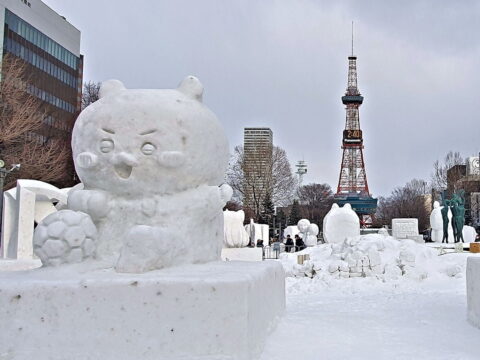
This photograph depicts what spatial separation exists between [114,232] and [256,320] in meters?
1.58

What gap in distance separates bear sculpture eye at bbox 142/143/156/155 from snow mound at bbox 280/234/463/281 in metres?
A: 8.92

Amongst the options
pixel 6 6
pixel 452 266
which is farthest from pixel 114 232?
pixel 6 6

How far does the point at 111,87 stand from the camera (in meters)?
5.06

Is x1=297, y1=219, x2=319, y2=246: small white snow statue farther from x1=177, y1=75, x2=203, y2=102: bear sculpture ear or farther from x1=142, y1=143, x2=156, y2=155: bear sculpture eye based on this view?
x1=142, y1=143, x2=156, y2=155: bear sculpture eye

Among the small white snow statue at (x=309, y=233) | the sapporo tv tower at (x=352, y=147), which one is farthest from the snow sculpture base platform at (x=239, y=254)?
the sapporo tv tower at (x=352, y=147)

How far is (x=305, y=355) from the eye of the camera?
4406mm

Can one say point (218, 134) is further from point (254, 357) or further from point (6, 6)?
point (6, 6)

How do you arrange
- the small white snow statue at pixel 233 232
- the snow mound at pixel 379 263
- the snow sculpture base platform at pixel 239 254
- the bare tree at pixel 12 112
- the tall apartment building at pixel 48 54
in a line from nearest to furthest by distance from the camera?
1. the snow mound at pixel 379 263
2. the snow sculpture base platform at pixel 239 254
3. the small white snow statue at pixel 233 232
4. the bare tree at pixel 12 112
5. the tall apartment building at pixel 48 54

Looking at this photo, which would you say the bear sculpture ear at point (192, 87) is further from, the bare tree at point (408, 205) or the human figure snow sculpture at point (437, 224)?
the bare tree at point (408, 205)

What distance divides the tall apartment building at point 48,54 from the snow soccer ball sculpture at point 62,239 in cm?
2683

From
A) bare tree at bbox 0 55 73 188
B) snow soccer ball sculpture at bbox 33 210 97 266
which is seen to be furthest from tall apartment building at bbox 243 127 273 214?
snow soccer ball sculpture at bbox 33 210 97 266

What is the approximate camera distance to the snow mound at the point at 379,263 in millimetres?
13023

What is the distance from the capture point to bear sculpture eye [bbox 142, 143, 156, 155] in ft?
15.2

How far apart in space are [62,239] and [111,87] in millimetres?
1605
